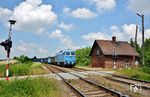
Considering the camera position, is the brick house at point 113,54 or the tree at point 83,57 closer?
the brick house at point 113,54

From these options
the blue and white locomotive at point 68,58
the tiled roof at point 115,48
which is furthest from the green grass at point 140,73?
the tiled roof at point 115,48

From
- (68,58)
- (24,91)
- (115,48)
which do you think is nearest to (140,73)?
(24,91)

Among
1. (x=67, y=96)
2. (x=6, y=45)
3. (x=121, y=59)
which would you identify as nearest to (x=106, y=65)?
(x=121, y=59)

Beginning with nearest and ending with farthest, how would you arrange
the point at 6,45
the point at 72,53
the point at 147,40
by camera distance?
1. the point at 6,45
2. the point at 72,53
3. the point at 147,40

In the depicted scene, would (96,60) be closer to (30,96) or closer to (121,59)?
(121,59)

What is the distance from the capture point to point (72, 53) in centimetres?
4972

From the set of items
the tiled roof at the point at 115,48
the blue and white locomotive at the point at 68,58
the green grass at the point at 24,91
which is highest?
the tiled roof at the point at 115,48

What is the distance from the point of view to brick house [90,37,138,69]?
51.9 meters

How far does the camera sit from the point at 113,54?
52031 mm

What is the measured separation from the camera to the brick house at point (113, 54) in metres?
51.9

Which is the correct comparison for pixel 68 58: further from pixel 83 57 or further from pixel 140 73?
pixel 83 57

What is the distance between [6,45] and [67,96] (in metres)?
6.40

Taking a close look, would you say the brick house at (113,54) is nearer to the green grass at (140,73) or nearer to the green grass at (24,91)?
the green grass at (140,73)

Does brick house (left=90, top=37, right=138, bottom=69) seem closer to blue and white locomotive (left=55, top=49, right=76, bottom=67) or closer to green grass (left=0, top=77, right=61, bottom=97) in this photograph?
blue and white locomotive (left=55, top=49, right=76, bottom=67)
